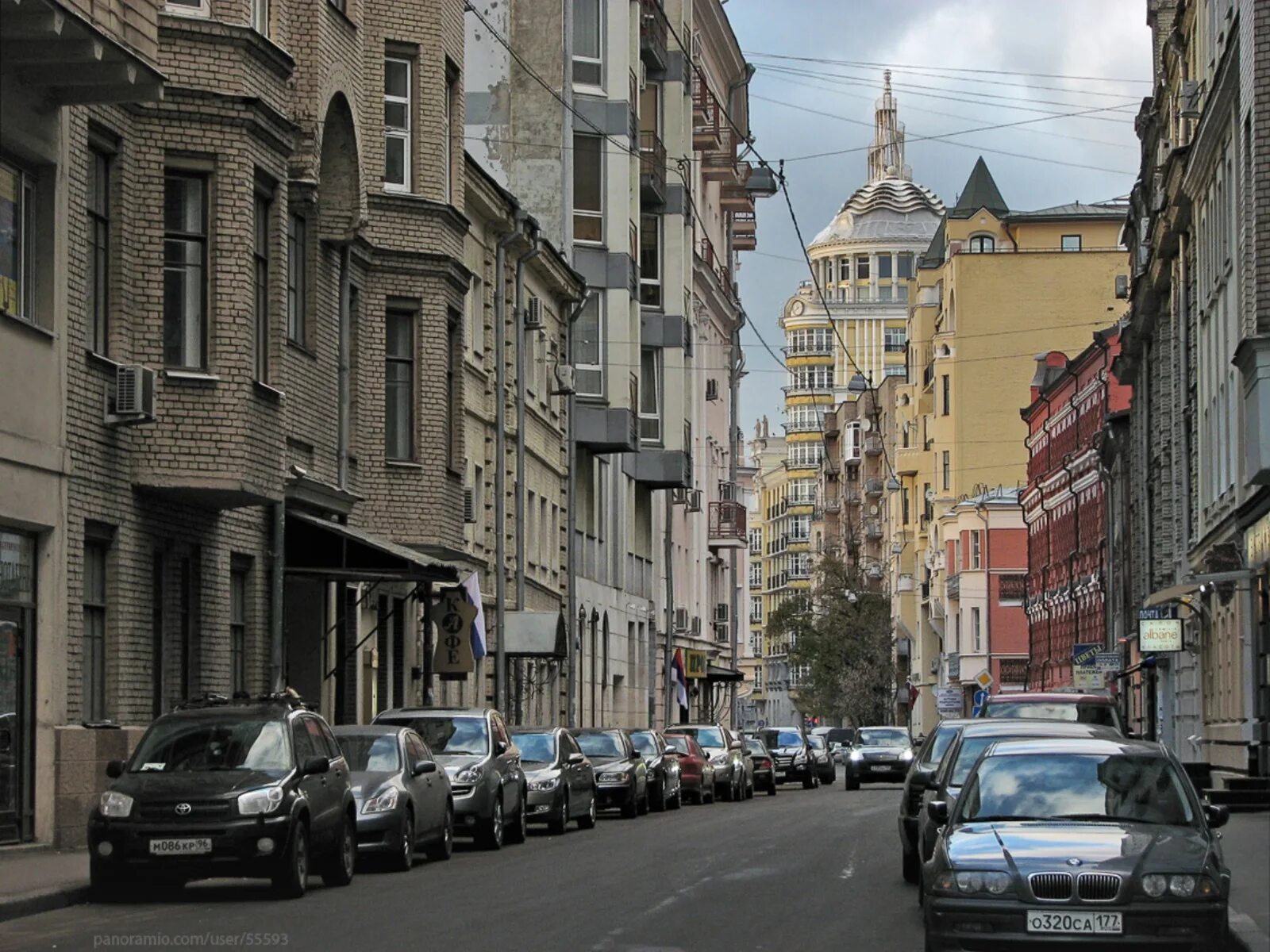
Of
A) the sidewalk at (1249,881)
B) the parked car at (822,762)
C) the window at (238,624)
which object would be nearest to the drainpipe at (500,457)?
the window at (238,624)

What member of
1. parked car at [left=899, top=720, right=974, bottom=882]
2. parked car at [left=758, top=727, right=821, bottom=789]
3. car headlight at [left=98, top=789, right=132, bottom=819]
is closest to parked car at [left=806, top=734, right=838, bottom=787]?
parked car at [left=758, top=727, right=821, bottom=789]

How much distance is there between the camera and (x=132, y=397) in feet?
82.2

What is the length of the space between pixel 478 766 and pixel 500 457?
59.5ft

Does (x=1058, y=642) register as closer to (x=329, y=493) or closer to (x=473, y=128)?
(x=473, y=128)

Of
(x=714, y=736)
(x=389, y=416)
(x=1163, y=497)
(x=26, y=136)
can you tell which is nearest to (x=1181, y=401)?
(x=1163, y=497)

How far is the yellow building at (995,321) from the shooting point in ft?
355

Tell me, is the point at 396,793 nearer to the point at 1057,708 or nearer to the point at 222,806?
the point at 222,806

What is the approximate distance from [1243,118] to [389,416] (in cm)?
1395

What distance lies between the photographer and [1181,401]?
5334cm

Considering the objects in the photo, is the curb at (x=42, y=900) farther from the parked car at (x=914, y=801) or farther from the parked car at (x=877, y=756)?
the parked car at (x=877, y=756)

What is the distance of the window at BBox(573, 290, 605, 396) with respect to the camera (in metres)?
55.8

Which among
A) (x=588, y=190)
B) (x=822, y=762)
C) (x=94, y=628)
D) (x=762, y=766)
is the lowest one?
(x=822, y=762)

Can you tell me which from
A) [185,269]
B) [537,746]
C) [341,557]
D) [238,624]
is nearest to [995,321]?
[537,746]

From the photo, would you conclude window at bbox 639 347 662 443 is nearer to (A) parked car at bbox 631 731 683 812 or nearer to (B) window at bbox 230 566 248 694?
(A) parked car at bbox 631 731 683 812
